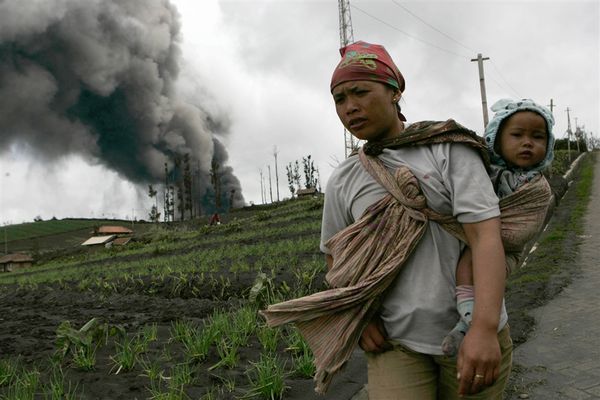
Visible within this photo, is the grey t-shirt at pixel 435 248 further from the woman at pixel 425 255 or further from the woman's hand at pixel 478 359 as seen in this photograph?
the woman's hand at pixel 478 359

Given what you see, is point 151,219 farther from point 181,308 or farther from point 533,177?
point 533,177

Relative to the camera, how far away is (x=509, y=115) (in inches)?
65.7

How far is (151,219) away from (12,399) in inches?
3080

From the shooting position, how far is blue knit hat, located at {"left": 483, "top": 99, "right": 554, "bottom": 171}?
5.41ft

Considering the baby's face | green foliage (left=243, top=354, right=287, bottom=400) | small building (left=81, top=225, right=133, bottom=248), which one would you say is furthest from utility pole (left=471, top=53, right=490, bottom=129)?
small building (left=81, top=225, right=133, bottom=248)

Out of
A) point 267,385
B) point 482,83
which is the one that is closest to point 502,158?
point 267,385

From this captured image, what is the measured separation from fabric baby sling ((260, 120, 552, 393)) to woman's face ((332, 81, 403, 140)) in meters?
0.06

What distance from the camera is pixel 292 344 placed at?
390 centimetres

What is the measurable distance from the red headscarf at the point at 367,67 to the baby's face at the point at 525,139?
389 mm

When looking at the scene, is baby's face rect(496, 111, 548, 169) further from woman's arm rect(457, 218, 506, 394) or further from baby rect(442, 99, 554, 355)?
woman's arm rect(457, 218, 506, 394)

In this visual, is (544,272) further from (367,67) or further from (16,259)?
(16,259)

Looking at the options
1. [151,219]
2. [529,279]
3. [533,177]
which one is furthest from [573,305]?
[151,219]

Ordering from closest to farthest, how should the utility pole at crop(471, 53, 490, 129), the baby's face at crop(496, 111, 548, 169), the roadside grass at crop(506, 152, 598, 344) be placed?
the baby's face at crop(496, 111, 548, 169)
the roadside grass at crop(506, 152, 598, 344)
the utility pole at crop(471, 53, 490, 129)

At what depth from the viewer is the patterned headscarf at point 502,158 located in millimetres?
1651
